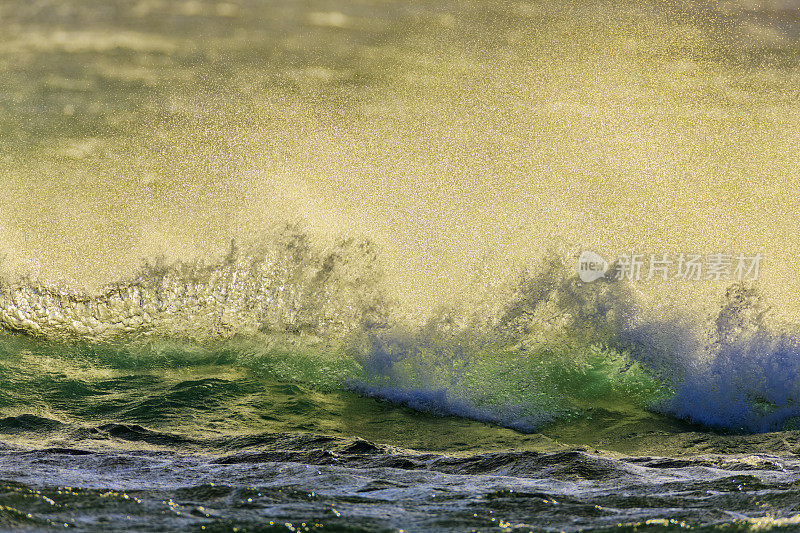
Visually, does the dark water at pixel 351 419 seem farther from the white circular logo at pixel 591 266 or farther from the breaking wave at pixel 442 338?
the white circular logo at pixel 591 266

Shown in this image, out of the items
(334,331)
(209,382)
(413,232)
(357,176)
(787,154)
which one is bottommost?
(209,382)

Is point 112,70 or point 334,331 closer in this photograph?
point 334,331

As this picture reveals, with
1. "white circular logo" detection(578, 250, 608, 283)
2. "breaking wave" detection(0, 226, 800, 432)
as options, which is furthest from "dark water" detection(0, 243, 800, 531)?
"white circular logo" detection(578, 250, 608, 283)

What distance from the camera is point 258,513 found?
7.22ft

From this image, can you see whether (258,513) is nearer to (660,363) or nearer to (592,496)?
(592,496)

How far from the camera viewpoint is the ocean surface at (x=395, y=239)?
13.3ft

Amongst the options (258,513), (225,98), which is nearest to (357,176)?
(225,98)

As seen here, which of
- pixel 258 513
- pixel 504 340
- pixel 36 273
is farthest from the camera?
pixel 36 273

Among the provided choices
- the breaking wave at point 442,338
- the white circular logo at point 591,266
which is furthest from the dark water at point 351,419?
the white circular logo at point 591,266

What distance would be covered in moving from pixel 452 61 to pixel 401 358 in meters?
3.43

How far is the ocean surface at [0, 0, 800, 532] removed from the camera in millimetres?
4064

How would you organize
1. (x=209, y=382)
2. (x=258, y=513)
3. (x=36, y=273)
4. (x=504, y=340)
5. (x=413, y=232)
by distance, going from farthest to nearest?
(x=36, y=273) < (x=413, y=232) < (x=504, y=340) < (x=209, y=382) < (x=258, y=513)

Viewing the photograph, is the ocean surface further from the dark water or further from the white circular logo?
the white circular logo

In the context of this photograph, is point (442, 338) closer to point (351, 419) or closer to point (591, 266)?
point (351, 419)
